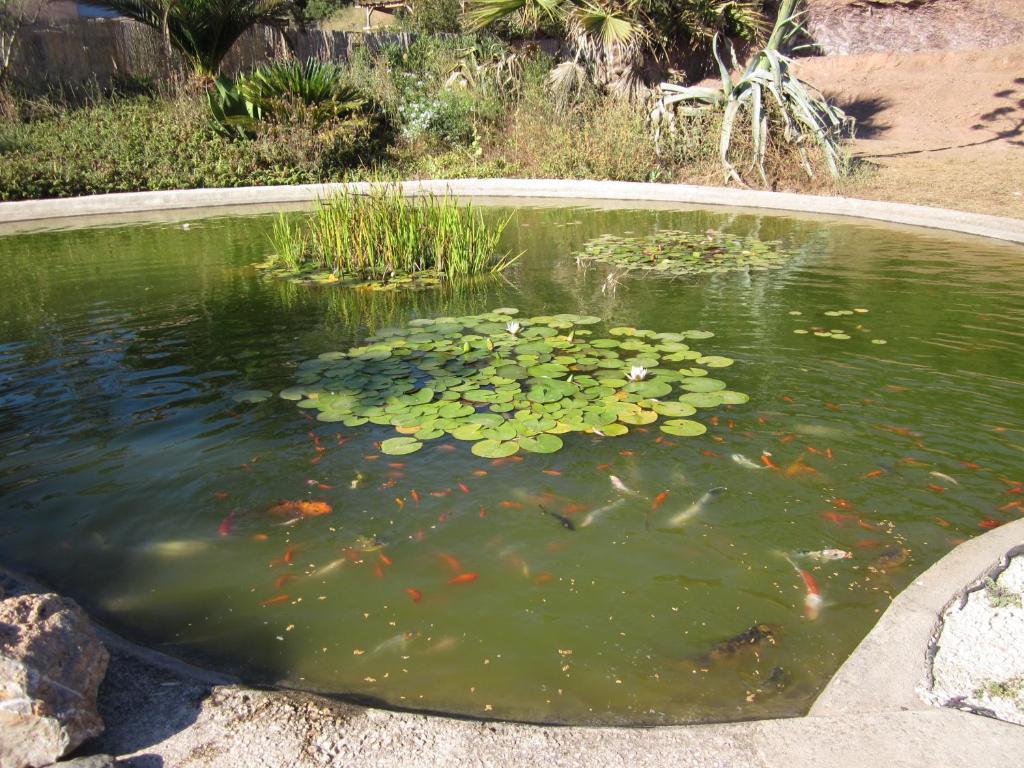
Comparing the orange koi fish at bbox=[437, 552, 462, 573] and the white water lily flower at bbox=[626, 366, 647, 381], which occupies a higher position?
the white water lily flower at bbox=[626, 366, 647, 381]

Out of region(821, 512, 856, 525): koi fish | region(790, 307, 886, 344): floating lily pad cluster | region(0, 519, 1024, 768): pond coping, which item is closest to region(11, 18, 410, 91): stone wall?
region(790, 307, 886, 344): floating lily pad cluster

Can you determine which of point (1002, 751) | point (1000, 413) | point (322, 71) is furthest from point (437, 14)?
point (1002, 751)

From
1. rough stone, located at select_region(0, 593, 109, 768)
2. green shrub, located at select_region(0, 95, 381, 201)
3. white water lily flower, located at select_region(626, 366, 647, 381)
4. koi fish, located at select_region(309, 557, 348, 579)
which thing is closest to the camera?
rough stone, located at select_region(0, 593, 109, 768)

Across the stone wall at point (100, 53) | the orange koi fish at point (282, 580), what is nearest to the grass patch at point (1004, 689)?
the orange koi fish at point (282, 580)

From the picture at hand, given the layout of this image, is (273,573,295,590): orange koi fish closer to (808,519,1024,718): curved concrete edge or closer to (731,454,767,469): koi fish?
(808,519,1024,718): curved concrete edge

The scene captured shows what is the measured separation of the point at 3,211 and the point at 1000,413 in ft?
36.0

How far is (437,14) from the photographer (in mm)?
24516

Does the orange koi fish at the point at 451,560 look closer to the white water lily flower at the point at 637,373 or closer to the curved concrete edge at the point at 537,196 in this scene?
the white water lily flower at the point at 637,373

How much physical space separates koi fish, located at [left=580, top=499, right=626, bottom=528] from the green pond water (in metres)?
0.02

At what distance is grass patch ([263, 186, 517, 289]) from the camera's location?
21.0 ft

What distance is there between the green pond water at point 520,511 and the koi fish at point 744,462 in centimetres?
3

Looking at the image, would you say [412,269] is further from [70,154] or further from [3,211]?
[70,154]

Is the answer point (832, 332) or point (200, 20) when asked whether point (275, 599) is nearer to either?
point (832, 332)

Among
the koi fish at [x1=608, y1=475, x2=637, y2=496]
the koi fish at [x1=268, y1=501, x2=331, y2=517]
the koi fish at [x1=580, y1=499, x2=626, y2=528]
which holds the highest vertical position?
the koi fish at [x1=608, y1=475, x2=637, y2=496]
